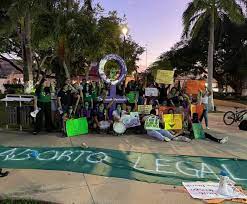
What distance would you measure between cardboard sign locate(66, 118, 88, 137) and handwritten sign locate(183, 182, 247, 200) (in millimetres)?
5159

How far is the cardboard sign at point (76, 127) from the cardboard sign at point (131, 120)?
1.18 metres

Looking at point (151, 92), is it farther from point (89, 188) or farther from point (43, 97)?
point (89, 188)

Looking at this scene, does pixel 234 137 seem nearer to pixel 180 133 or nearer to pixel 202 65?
pixel 180 133

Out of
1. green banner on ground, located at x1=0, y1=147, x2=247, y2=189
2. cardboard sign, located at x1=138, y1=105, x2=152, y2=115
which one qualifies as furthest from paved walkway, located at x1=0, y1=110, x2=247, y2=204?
cardboard sign, located at x1=138, y1=105, x2=152, y2=115

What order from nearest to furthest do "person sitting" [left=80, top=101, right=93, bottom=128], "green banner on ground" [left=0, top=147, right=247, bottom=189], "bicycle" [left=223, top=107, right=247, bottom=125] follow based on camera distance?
"green banner on ground" [left=0, top=147, right=247, bottom=189], "person sitting" [left=80, top=101, right=93, bottom=128], "bicycle" [left=223, top=107, right=247, bottom=125]

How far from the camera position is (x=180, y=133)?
1150 cm

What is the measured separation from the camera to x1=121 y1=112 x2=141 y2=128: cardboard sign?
11.8 metres

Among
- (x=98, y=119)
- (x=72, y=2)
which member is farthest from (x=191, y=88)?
(x=72, y=2)

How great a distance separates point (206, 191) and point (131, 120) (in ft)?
18.6

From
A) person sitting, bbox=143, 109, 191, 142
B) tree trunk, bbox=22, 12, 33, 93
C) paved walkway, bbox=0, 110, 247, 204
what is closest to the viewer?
paved walkway, bbox=0, 110, 247, 204

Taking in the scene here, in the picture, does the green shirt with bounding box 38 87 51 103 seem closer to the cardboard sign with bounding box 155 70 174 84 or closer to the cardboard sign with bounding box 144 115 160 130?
the cardboard sign with bounding box 144 115 160 130

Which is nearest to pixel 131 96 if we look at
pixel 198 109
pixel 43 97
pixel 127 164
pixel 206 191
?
pixel 198 109

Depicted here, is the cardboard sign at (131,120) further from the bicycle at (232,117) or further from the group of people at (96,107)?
the bicycle at (232,117)

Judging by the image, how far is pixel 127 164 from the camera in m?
8.13
